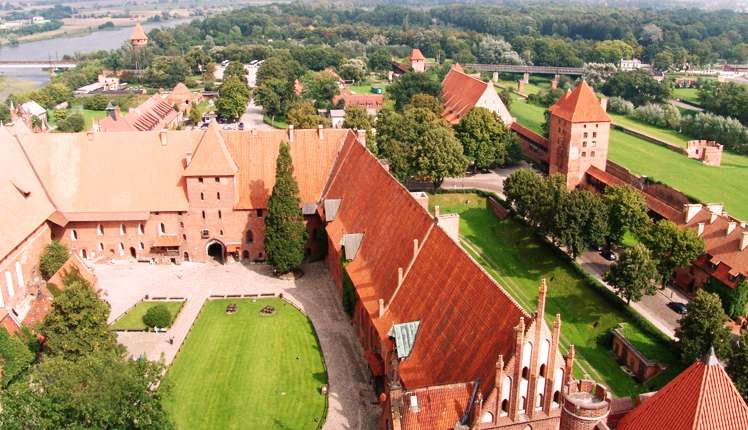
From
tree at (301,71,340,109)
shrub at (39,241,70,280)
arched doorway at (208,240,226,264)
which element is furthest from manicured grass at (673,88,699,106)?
shrub at (39,241,70,280)

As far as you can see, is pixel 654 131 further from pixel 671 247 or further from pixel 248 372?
pixel 248 372

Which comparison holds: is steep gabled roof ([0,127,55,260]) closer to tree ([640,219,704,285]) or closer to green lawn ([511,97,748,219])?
tree ([640,219,704,285])

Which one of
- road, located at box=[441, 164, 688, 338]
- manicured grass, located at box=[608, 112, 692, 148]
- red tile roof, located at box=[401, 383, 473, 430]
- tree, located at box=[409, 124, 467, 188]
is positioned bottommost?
manicured grass, located at box=[608, 112, 692, 148]

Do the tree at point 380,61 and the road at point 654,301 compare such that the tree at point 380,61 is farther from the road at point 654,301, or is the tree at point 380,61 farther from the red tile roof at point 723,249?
the red tile roof at point 723,249

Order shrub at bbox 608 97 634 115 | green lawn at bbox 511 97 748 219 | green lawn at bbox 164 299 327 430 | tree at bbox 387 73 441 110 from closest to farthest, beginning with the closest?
1. green lawn at bbox 164 299 327 430
2. green lawn at bbox 511 97 748 219
3. tree at bbox 387 73 441 110
4. shrub at bbox 608 97 634 115

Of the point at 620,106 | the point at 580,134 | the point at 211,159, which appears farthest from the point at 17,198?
the point at 620,106

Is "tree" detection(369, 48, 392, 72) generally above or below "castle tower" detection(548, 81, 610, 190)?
below

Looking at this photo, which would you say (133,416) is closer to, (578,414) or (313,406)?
(313,406)
